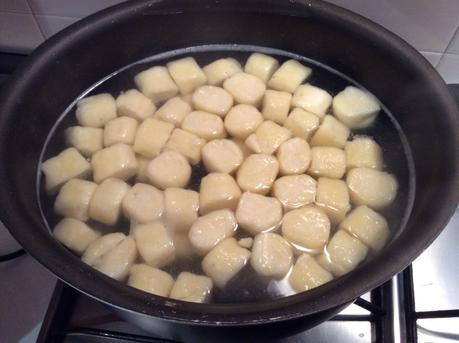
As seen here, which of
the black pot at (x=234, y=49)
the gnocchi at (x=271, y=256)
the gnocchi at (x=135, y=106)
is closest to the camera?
the black pot at (x=234, y=49)

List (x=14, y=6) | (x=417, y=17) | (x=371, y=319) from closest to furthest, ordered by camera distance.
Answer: (x=371, y=319) → (x=417, y=17) → (x=14, y=6)

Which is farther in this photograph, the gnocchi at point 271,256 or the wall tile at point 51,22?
the wall tile at point 51,22

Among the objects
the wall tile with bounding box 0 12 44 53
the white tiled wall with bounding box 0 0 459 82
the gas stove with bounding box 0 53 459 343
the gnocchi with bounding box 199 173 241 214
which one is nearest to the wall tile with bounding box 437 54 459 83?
the white tiled wall with bounding box 0 0 459 82

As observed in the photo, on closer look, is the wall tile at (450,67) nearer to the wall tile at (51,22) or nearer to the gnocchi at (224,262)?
the gnocchi at (224,262)

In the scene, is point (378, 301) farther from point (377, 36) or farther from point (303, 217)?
point (377, 36)

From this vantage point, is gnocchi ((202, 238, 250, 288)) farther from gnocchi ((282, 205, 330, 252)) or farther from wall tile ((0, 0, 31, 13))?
wall tile ((0, 0, 31, 13))

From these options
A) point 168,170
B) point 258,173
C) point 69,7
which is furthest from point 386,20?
point 69,7

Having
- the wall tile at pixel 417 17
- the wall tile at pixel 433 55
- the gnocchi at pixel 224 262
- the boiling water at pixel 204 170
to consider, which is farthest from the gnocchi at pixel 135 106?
the wall tile at pixel 433 55

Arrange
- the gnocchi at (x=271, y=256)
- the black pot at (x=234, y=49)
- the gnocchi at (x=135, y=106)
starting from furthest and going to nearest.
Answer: the gnocchi at (x=135, y=106) → the gnocchi at (x=271, y=256) → the black pot at (x=234, y=49)

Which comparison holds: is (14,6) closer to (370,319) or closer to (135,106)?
(135,106)
